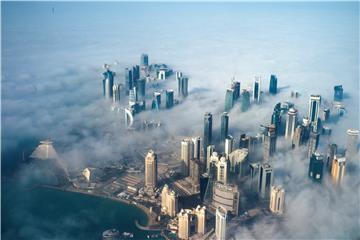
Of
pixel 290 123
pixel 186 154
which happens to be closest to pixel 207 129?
pixel 186 154

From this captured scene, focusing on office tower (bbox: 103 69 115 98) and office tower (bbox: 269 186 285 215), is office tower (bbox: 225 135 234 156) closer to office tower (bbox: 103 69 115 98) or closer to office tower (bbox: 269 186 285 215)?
office tower (bbox: 269 186 285 215)

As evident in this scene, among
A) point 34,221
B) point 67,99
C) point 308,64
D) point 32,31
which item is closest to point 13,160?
point 34,221

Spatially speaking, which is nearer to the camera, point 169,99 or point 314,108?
point 314,108

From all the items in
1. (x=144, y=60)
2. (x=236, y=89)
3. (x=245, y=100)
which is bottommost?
(x=245, y=100)

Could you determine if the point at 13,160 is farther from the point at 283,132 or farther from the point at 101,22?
the point at 101,22

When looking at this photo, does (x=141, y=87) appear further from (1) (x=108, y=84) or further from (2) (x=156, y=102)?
(2) (x=156, y=102)

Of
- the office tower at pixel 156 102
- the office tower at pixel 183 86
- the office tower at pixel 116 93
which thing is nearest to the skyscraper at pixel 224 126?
the office tower at pixel 156 102

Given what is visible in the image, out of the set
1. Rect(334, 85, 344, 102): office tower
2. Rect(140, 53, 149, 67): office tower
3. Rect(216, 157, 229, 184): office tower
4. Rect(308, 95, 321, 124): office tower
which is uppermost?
Rect(140, 53, 149, 67): office tower

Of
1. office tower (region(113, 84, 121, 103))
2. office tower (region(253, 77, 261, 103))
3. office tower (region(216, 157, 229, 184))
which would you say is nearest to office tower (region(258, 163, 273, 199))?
office tower (region(216, 157, 229, 184))
